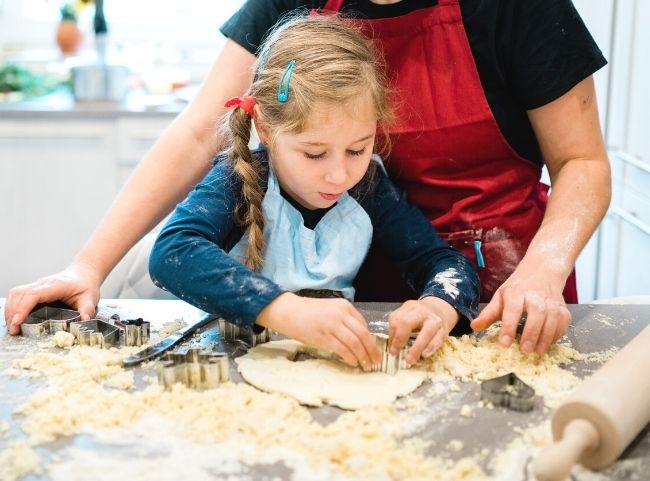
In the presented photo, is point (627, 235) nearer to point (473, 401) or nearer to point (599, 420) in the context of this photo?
point (473, 401)

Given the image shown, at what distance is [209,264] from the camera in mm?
1123

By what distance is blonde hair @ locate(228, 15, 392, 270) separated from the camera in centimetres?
119

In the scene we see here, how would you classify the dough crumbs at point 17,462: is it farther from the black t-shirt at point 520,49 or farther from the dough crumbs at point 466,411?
the black t-shirt at point 520,49

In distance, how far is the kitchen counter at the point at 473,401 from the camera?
2.77ft

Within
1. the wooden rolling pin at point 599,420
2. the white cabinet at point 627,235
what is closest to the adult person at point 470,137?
the wooden rolling pin at point 599,420

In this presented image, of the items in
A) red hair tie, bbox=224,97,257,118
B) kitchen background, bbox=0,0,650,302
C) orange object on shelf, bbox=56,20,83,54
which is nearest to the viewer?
red hair tie, bbox=224,97,257,118

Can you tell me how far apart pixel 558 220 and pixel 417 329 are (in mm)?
324

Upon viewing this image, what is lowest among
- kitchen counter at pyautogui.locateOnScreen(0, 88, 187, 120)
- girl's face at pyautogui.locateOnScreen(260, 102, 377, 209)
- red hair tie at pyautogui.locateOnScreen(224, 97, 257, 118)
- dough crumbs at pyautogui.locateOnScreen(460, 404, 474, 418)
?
dough crumbs at pyautogui.locateOnScreen(460, 404, 474, 418)

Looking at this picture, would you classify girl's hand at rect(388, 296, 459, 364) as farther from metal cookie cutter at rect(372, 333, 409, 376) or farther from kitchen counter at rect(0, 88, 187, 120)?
kitchen counter at rect(0, 88, 187, 120)

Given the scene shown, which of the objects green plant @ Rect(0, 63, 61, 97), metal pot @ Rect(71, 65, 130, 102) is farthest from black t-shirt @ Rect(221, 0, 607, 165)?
green plant @ Rect(0, 63, 61, 97)

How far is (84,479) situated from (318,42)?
0.71 m

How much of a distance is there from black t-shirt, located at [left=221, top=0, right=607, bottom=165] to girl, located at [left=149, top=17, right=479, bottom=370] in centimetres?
18

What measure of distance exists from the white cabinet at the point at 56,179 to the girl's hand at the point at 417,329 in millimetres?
1765

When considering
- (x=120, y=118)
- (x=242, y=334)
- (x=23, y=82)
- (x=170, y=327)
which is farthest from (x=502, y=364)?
(x=23, y=82)
